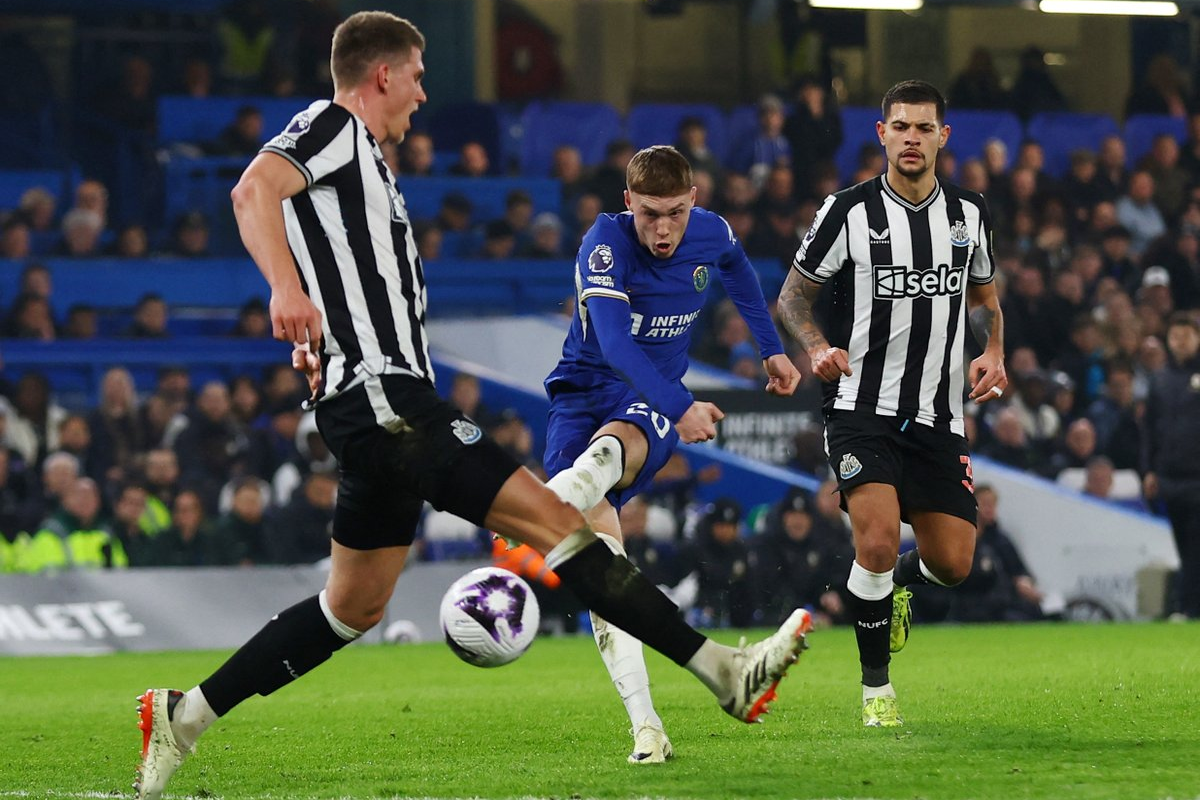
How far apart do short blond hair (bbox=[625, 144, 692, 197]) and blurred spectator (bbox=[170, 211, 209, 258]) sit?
439 inches

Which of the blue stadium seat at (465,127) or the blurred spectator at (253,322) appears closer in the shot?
the blurred spectator at (253,322)

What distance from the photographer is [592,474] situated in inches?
223

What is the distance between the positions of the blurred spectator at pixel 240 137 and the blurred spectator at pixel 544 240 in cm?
268

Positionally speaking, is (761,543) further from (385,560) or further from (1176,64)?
(1176,64)

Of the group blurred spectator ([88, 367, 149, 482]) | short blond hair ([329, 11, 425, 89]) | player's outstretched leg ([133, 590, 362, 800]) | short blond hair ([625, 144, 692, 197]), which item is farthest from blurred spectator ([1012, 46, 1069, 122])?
player's outstretched leg ([133, 590, 362, 800])

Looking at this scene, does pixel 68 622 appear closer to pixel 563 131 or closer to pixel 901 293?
pixel 901 293

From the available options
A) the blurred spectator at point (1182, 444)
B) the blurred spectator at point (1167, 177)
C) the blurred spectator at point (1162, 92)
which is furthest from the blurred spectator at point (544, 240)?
the blurred spectator at point (1162, 92)

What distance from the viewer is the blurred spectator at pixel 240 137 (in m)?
16.8

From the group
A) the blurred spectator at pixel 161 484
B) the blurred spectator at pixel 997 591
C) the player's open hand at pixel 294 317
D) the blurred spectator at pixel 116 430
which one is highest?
the player's open hand at pixel 294 317

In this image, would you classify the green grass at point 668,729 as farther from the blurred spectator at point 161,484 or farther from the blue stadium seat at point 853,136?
the blue stadium seat at point 853,136

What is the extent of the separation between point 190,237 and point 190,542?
4.11 metres

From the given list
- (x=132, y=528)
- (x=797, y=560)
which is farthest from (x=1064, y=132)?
(x=132, y=528)

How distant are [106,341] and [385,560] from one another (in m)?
10.8

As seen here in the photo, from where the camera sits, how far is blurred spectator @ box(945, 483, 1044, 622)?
1401cm
